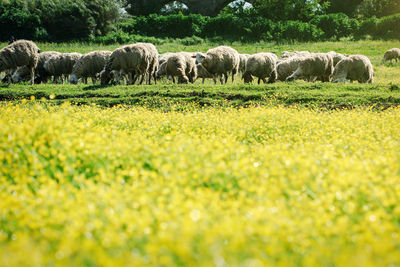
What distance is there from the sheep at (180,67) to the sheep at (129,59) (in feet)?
5.51

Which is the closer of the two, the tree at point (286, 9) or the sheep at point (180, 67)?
the sheep at point (180, 67)

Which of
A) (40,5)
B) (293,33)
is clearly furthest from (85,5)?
(293,33)

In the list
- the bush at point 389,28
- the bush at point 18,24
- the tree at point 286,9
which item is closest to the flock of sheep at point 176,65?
the bush at point 18,24

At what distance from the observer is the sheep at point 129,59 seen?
16.8m

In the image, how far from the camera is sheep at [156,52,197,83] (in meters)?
18.5

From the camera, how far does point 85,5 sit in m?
39.1

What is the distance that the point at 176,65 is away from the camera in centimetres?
1869

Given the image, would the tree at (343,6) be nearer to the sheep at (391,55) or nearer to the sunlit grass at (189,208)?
the sheep at (391,55)

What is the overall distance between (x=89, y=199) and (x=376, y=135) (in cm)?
680

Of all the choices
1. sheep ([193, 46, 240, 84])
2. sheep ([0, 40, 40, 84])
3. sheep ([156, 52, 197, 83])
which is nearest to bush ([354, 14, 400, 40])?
sheep ([193, 46, 240, 84])

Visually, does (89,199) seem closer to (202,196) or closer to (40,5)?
(202,196)

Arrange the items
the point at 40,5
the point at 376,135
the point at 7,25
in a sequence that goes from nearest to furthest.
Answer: the point at 376,135
the point at 7,25
the point at 40,5

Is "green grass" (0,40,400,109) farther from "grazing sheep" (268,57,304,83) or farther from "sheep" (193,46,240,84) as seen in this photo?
"grazing sheep" (268,57,304,83)

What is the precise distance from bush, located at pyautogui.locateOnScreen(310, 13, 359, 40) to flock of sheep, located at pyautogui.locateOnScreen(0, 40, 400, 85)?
21757 millimetres
